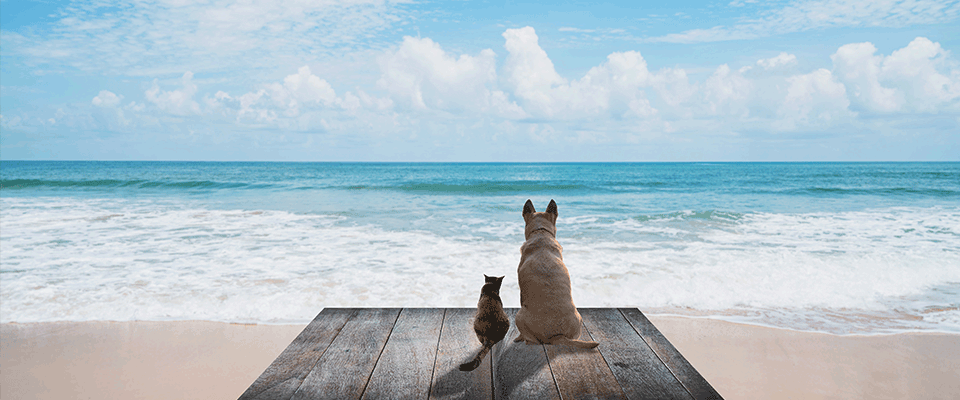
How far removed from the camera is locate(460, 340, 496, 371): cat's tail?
89.3 inches

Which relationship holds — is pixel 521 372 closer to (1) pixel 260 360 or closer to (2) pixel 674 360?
(2) pixel 674 360

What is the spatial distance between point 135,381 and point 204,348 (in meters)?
0.56

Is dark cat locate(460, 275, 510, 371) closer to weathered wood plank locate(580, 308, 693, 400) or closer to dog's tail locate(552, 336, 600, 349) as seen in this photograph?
dog's tail locate(552, 336, 600, 349)

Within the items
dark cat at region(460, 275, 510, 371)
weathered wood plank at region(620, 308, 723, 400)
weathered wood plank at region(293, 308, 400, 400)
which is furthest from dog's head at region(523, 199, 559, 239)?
weathered wood plank at region(293, 308, 400, 400)

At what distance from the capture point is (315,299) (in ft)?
17.2

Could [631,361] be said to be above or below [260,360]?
above

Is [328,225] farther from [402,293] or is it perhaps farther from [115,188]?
[115,188]

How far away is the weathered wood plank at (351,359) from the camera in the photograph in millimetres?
2085

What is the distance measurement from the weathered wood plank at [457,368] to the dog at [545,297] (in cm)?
26

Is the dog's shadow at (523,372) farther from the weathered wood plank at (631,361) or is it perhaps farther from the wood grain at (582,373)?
the weathered wood plank at (631,361)

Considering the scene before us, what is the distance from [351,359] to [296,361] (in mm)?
258

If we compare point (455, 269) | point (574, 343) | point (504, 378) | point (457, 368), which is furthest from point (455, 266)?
point (504, 378)

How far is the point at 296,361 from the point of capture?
238 centimetres

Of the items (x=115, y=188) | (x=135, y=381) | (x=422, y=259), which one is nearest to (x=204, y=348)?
(x=135, y=381)
